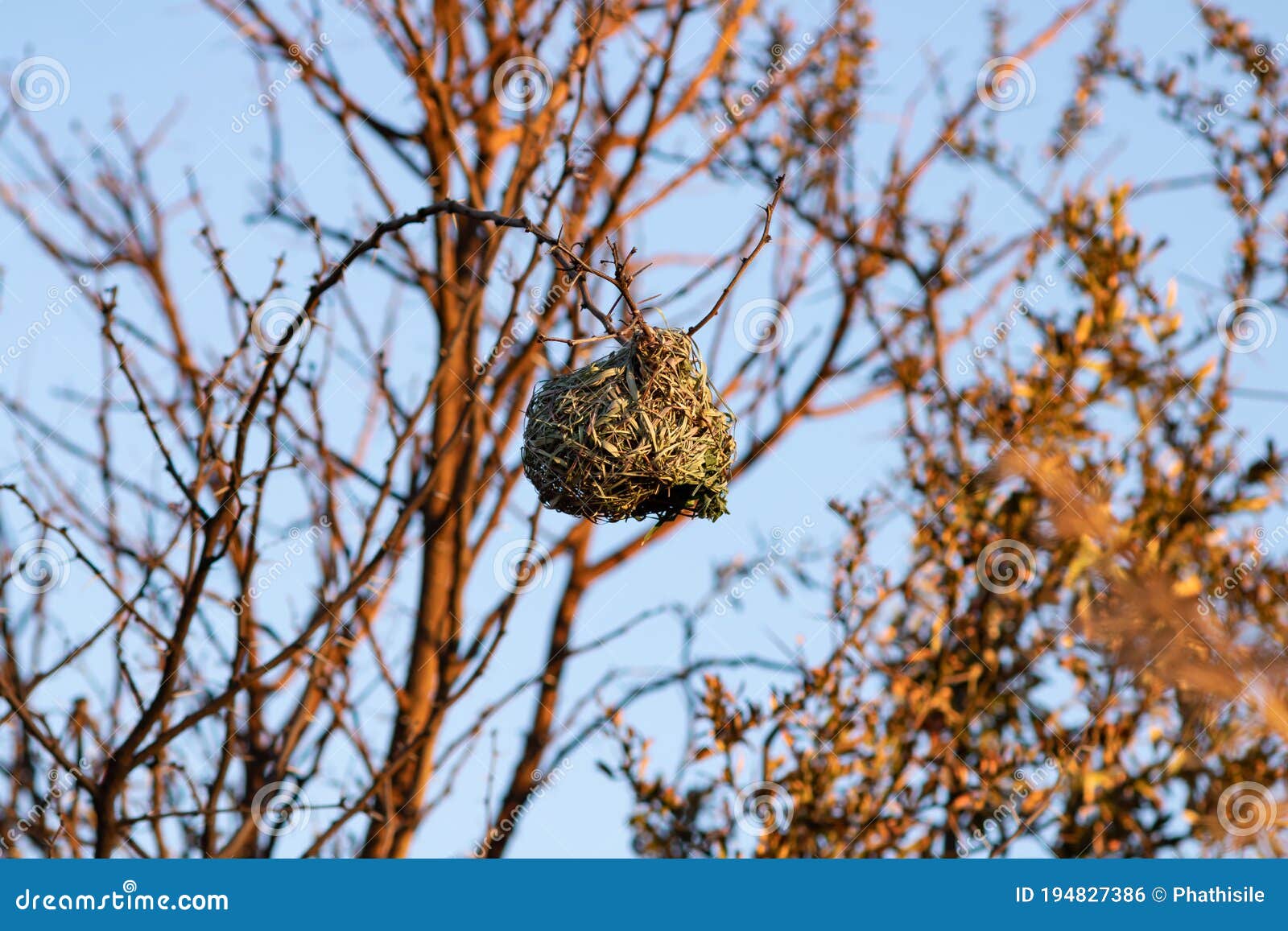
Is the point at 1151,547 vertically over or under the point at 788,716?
over

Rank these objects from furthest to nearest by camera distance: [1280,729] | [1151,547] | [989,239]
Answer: [989,239], [1151,547], [1280,729]

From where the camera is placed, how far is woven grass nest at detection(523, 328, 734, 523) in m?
2.54

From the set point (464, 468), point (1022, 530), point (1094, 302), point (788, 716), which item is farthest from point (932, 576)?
point (464, 468)

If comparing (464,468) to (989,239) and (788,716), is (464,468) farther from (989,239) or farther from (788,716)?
(989,239)

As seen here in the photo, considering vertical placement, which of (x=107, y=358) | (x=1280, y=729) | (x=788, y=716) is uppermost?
(x=107, y=358)

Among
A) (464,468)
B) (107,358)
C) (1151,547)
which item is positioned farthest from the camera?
(464,468)

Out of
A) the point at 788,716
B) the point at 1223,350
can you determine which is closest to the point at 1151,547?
the point at 1223,350

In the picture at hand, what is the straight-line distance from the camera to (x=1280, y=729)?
249 cm

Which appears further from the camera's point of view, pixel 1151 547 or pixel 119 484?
pixel 119 484

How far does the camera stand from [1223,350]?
4.28 m

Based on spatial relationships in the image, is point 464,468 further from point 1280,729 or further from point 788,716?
point 1280,729

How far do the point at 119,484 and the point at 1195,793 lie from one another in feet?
12.1

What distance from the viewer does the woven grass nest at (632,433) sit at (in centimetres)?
254

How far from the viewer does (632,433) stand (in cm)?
254
